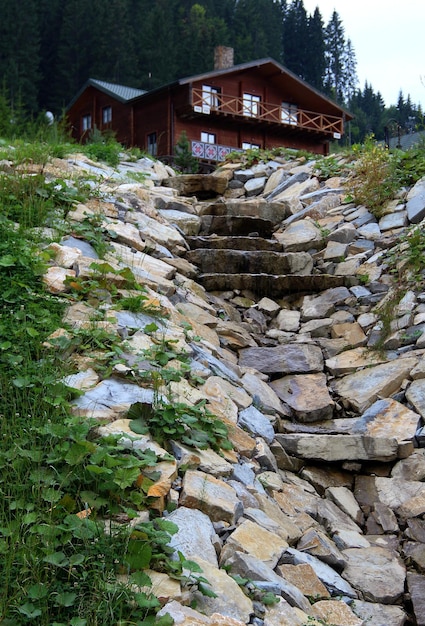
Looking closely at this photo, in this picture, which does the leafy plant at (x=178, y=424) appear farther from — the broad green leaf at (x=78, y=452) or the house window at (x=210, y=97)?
the house window at (x=210, y=97)

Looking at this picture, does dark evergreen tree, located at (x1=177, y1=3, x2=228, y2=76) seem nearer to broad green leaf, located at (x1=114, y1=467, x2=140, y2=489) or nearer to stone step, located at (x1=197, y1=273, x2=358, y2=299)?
stone step, located at (x1=197, y1=273, x2=358, y2=299)

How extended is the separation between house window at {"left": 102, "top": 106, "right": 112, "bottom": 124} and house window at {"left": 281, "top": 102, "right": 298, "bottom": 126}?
763 centimetres

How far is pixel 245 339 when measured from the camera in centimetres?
816

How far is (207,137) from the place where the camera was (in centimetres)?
2741

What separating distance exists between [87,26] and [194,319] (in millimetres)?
45416

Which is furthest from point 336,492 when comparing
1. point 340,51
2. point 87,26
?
point 340,51

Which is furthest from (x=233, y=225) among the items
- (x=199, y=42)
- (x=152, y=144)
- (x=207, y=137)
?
(x=199, y=42)

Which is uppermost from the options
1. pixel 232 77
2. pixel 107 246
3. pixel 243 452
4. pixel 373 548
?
pixel 232 77

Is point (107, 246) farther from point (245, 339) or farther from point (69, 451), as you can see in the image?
point (69, 451)

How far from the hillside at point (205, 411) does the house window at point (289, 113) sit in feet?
61.4

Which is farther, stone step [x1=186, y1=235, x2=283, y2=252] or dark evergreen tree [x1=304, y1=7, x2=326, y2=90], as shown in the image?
dark evergreen tree [x1=304, y1=7, x2=326, y2=90]

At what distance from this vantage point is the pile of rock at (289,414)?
4004 millimetres

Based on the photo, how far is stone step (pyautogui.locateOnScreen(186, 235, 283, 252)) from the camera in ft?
34.9

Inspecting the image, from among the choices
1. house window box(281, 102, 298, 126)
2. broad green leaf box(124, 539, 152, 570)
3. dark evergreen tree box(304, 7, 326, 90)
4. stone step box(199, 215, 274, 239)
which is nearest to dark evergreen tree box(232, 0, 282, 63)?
dark evergreen tree box(304, 7, 326, 90)
